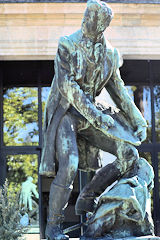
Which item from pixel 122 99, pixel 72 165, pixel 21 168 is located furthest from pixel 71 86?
pixel 21 168

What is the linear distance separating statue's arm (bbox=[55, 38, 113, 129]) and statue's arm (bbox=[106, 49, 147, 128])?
1.23ft

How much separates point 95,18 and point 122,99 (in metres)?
0.75

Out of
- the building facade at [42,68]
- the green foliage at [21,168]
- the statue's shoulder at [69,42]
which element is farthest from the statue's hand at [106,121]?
the green foliage at [21,168]

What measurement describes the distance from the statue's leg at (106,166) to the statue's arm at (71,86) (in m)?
0.23

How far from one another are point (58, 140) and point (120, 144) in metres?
0.52

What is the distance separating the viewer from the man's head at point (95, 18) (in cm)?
479

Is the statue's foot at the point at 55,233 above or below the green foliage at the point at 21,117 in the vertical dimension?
below

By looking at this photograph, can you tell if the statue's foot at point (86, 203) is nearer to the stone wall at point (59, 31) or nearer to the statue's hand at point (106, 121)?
the statue's hand at point (106, 121)

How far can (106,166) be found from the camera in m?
5.05

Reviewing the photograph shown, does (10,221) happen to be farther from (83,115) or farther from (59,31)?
(59,31)

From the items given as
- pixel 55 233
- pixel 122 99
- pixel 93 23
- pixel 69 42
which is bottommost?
pixel 55 233

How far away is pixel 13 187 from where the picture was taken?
13.6 meters

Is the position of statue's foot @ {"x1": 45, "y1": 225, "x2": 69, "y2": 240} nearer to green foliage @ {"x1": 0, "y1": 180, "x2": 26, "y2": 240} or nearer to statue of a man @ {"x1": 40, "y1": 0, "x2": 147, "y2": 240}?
statue of a man @ {"x1": 40, "y1": 0, "x2": 147, "y2": 240}

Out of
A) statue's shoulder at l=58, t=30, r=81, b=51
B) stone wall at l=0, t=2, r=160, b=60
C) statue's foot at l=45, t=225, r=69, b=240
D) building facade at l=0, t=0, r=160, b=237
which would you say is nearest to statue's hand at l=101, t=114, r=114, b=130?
statue's shoulder at l=58, t=30, r=81, b=51
